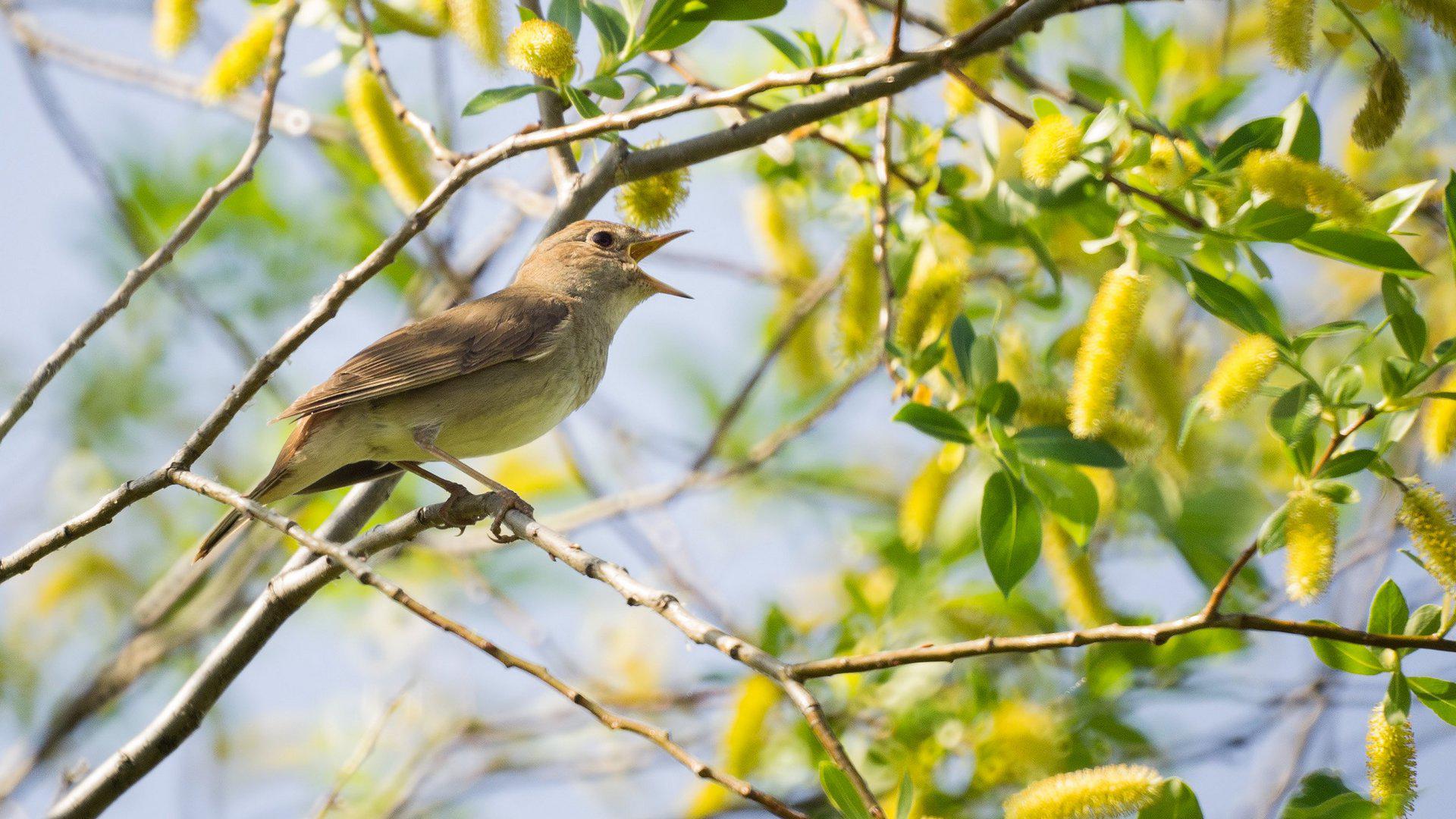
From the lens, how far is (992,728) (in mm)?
4812

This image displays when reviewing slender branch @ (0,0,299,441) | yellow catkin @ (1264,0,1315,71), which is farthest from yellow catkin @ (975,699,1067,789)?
slender branch @ (0,0,299,441)

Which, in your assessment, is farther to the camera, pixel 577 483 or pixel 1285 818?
pixel 577 483

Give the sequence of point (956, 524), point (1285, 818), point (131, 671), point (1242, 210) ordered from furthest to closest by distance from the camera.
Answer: point (131, 671) < point (956, 524) < point (1242, 210) < point (1285, 818)

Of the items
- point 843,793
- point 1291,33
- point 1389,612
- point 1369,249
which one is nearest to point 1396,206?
point 1369,249

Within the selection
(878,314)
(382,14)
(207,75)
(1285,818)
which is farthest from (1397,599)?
(207,75)

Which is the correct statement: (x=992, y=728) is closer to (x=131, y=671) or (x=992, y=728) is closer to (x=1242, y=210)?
(x=1242, y=210)

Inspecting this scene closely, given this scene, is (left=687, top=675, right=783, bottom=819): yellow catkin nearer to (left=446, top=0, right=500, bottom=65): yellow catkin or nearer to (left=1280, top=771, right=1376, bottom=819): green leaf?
(left=1280, top=771, right=1376, bottom=819): green leaf

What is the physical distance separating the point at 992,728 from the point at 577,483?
11.7 ft

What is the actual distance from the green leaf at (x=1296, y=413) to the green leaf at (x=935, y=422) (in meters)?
0.92

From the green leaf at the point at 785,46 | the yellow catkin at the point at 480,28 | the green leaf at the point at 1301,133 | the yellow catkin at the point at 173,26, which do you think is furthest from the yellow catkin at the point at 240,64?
the green leaf at the point at 1301,133

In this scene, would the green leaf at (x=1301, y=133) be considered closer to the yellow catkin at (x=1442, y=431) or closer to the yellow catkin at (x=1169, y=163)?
the yellow catkin at (x=1169, y=163)

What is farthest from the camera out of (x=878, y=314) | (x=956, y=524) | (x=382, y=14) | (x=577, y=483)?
(x=577, y=483)

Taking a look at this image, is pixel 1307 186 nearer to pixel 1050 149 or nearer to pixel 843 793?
pixel 1050 149

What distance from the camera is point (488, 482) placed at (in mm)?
4754
